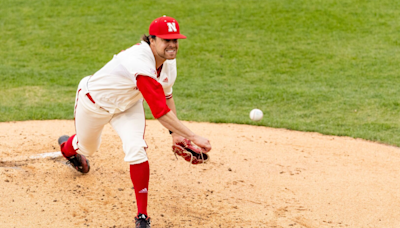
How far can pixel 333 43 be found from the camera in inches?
465

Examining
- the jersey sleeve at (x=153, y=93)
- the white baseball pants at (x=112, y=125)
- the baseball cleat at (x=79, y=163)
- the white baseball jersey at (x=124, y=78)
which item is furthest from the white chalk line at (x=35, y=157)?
the jersey sleeve at (x=153, y=93)

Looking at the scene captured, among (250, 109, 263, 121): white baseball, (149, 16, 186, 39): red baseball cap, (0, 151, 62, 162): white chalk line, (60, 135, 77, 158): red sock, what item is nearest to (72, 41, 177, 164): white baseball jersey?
(149, 16, 186, 39): red baseball cap

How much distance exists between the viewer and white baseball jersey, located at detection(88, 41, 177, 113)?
3.89 meters

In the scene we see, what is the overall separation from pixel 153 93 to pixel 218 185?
1851mm

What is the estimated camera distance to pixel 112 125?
14.4 ft

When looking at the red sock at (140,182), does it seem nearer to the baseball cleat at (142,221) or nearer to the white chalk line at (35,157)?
the baseball cleat at (142,221)

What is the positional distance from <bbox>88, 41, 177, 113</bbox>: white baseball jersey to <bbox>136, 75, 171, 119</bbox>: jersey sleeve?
0.18 ft

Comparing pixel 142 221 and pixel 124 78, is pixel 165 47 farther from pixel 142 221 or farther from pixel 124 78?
pixel 142 221

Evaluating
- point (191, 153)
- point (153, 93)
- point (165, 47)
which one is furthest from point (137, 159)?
point (165, 47)

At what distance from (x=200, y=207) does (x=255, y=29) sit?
8839 mm

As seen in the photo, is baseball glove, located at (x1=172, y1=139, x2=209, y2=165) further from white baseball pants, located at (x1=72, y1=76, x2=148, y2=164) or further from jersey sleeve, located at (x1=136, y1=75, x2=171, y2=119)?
jersey sleeve, located at (x1=136, y1=75, x2=171, y2=119)

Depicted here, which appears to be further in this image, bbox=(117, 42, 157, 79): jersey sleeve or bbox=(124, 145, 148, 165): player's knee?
bbox=(124, 145, 148, 165): player's knee

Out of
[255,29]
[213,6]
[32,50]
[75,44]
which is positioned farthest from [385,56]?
[32,50]

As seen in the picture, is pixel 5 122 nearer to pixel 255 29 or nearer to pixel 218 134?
pixel 218 134
